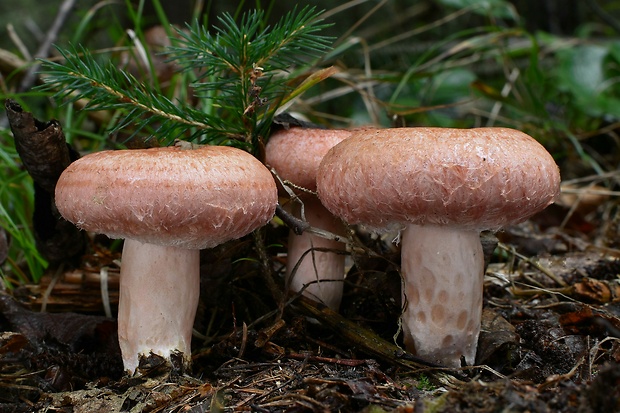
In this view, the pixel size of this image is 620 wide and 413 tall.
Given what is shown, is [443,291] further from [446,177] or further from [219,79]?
[219,79]

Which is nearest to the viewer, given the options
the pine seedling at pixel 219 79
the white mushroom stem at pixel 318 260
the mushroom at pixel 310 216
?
the pine seedling at pixel 219 79

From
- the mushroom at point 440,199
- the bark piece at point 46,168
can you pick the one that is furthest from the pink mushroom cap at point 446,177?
the bark piece at point 46,168

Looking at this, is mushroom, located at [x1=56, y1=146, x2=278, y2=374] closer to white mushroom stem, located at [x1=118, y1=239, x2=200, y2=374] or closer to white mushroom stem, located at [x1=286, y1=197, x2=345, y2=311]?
white mushroom stem, located at [x1=118, y1=239, x2=200, y2=374]

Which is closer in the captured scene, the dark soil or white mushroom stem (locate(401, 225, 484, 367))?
the dark soil

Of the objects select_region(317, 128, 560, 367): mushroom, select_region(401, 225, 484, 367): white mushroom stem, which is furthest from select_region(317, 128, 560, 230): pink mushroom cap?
select_region(401, 225, 484, 367): white mushroom stem

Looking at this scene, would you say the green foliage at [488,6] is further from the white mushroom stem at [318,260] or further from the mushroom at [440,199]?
the mushroom at [440,199]

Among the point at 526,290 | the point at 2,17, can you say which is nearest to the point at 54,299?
the point at 526,290

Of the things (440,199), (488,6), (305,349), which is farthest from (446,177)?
(488,6)
